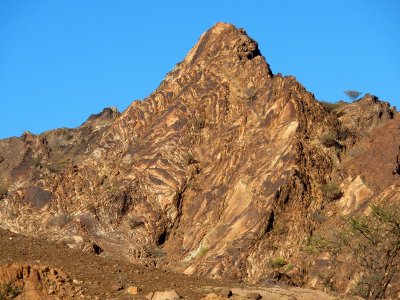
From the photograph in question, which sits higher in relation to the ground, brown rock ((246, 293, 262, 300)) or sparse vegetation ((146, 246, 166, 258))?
sparse vegetation ((146, 246, 166, 258))

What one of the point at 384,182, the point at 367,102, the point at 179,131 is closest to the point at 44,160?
the point at 179,131

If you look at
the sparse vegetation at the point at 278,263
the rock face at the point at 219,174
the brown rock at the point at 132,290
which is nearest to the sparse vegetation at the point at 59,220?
the rock face at the point at 219,174

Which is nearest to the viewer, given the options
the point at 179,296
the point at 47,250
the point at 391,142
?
A: the point at 179,296

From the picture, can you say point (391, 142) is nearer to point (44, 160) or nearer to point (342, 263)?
point (342, 263)

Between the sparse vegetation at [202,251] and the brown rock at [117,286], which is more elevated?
the sparse vegetation at [202,251]

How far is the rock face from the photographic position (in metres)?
52.6

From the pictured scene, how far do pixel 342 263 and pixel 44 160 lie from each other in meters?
39.0

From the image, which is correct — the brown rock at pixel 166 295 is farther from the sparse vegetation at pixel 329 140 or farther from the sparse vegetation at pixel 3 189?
the sparse vegetation at pixel 3 189

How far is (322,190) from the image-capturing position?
179ft

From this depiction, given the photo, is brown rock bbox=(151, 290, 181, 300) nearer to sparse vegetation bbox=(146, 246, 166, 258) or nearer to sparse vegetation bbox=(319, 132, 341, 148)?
sparse vegetation bbox=(146, 246, 166, 258)

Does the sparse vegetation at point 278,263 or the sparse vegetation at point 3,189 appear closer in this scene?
the sparse vegetation at point 278,263

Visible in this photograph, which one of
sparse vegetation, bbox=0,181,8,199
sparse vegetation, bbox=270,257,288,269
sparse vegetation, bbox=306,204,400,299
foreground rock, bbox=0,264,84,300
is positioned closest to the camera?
foreground rock, bbox=0,264,84,300

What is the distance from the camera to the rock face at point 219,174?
173 ft

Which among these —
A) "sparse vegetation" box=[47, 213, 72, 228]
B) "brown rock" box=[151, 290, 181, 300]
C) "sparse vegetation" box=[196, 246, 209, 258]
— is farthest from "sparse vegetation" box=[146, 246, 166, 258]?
"brown rock" box=[151, 290, 181, 300]
